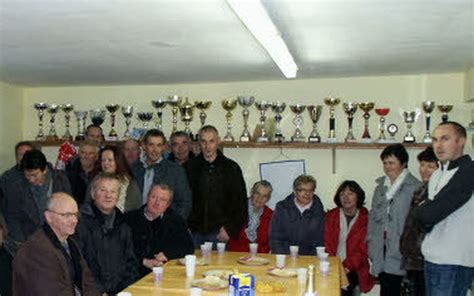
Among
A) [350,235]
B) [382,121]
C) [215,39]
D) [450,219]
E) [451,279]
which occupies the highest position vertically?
[215,39]

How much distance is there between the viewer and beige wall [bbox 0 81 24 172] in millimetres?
5977

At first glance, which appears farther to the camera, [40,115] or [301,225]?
[40,115]

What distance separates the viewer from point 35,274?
8.33ft

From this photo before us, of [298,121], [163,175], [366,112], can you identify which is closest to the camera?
[163,175]

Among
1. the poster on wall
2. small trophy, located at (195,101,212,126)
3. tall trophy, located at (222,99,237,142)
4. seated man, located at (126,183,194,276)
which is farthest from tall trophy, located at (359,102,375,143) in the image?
seated man, located at (126,183,194,276)

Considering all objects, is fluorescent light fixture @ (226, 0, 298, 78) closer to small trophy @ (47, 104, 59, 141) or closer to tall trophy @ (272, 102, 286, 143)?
tall trophy @ (272, 102, 286, 143)

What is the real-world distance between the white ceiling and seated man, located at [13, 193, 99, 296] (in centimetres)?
115

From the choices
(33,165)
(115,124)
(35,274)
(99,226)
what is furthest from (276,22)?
(115,124)

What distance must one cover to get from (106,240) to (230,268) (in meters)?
0.79

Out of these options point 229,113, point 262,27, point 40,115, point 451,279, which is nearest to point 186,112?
point 229,113

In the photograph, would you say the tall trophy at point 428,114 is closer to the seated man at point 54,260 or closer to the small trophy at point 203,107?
the small trophy at point 203,107

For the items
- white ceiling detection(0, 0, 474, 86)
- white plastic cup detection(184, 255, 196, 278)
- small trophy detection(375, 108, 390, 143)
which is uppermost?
white ceiling detection(0, 0, 474, 86)

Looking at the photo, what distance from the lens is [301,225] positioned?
431 cm

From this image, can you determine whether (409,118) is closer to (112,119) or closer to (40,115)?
(112,119)
